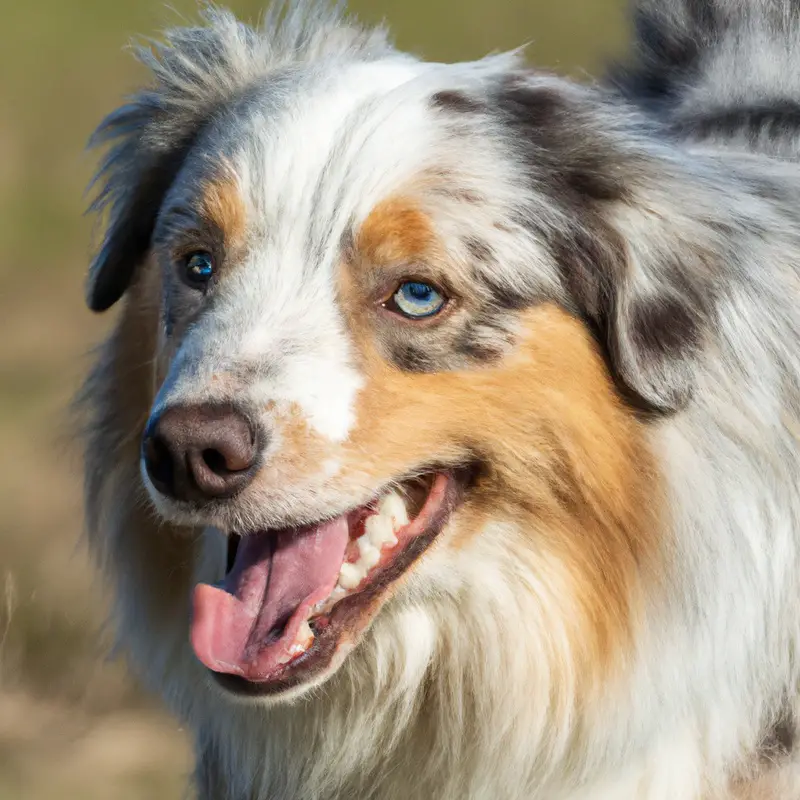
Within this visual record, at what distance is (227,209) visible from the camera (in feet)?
A: 10.2

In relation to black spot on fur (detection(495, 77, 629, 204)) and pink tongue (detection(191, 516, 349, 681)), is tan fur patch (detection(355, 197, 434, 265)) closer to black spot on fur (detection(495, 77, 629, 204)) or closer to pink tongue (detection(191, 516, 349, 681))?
black spot on fur (detection(495, 77, 629, 204))

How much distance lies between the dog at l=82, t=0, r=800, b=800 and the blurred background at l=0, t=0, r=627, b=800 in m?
1.00

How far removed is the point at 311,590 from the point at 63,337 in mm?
5636

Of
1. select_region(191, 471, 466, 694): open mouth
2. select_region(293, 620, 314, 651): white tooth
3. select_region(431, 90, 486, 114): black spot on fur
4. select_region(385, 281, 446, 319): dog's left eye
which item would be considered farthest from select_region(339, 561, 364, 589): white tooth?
select_region(431, 90, 486, 114): black spot on fur

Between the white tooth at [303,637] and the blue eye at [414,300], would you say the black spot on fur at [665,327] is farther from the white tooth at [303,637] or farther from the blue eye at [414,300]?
the white tooth at [303,637]

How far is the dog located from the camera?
9.62ft

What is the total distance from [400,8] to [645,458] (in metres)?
6.83

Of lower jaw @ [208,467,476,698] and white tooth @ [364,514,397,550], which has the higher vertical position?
white tooth @ [364,514,397,550]

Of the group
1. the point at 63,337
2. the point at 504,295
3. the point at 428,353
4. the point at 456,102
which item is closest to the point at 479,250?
the point at 504,295

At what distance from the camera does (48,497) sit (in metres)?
7.02

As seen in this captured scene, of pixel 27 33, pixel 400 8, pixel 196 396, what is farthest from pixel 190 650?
pixel 27 33

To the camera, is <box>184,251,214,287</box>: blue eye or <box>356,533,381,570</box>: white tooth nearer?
<box>356,533,381,570</box>: white tooth

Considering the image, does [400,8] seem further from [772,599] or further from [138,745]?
[772,599]

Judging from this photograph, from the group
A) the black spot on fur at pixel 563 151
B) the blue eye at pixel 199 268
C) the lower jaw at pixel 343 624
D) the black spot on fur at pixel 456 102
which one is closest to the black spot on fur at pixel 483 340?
the lower jaw at pixel 343 624
